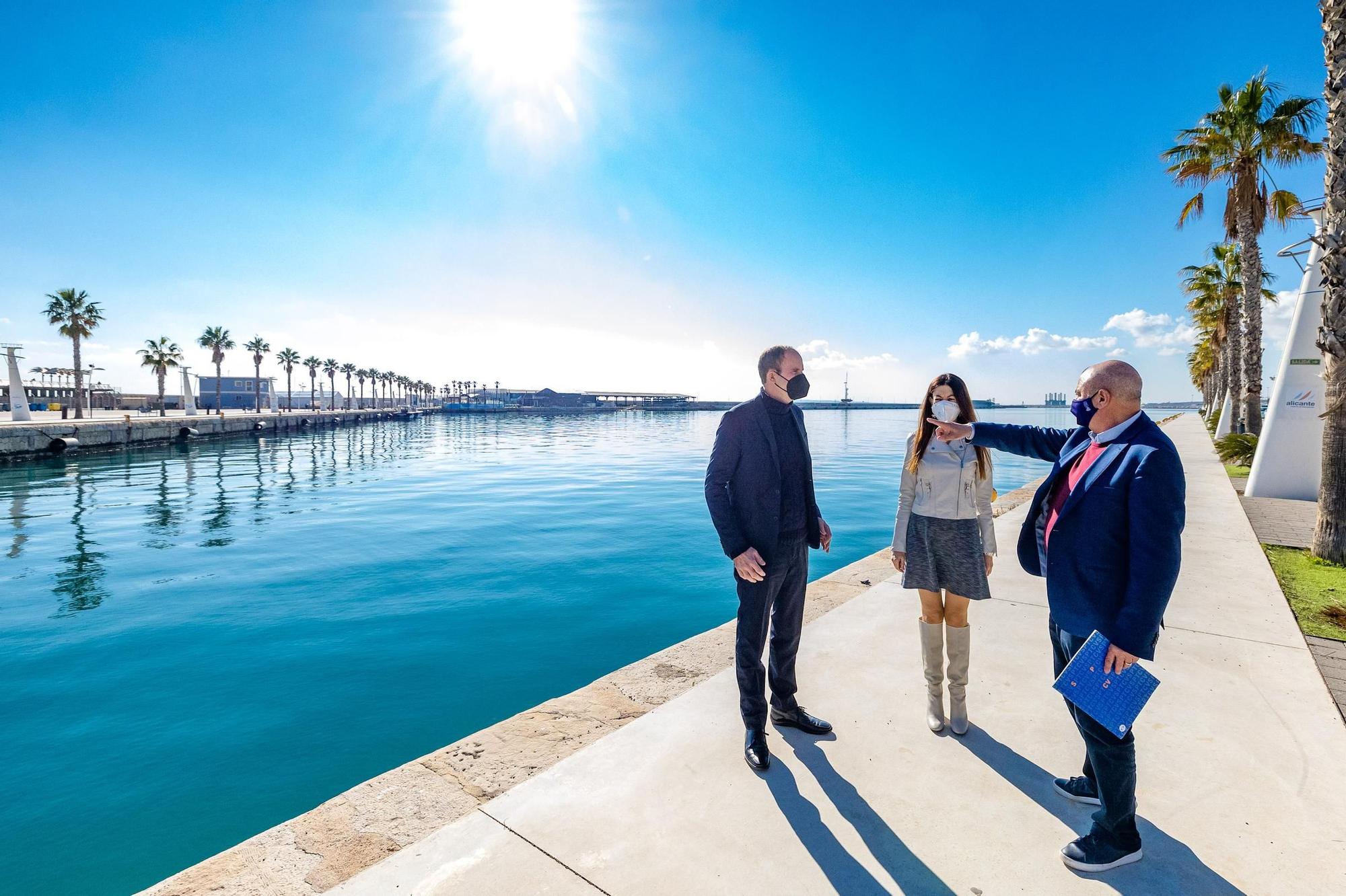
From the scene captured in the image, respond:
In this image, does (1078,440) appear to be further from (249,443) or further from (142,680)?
(249,443)

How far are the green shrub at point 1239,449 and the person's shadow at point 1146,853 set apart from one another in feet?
63.7

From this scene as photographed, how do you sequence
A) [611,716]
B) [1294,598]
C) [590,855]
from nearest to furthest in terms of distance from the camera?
[590,855], [611,716], [1294,598]

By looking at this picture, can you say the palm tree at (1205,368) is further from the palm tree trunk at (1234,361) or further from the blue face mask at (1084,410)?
the blue face mask at (1084,410)

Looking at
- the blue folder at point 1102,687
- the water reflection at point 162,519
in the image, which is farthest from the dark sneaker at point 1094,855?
the water reflection at point 162,519

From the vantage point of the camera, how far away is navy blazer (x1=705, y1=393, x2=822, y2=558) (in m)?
3.24

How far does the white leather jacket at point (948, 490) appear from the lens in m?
3.40

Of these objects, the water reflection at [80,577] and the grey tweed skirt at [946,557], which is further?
the water reflection at [80,577]

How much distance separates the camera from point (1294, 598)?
228 inches

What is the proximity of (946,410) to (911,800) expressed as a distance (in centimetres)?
200

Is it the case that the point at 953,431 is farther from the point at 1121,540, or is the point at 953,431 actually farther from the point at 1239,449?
the point at 1239,449

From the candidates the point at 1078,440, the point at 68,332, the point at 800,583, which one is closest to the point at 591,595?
the point at 800,583

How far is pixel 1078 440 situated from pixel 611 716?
3.14 metres

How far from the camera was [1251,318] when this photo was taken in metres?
18.6

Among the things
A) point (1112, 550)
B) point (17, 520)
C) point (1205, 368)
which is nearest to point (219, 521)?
point (17, 520)
